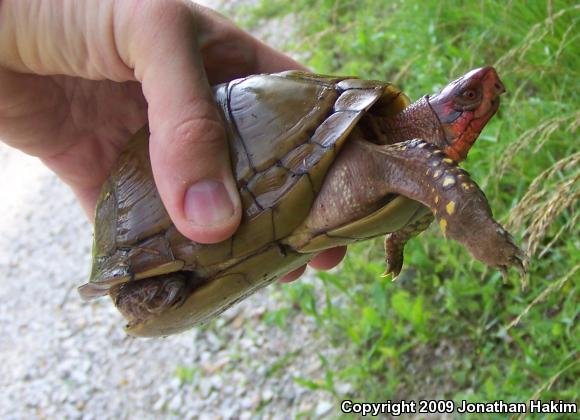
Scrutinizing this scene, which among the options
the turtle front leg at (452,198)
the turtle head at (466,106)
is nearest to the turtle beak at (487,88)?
the turtle head at (466,106)

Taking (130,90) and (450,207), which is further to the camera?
(130,90)

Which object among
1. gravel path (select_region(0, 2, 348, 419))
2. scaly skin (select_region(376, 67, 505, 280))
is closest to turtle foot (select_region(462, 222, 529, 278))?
scaly skin (select_region(376, 67, 505, 280))

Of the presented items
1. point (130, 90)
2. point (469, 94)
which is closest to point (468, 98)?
point (469, 94)

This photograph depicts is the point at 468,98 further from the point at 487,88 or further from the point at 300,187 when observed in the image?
the point at 300,187

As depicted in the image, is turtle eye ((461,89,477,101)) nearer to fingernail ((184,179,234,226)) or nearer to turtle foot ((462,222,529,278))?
turtle foot ((462,222,529,278))

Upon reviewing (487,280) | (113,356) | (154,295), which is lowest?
(113,356)

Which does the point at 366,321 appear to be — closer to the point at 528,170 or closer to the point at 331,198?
the point at 528,170

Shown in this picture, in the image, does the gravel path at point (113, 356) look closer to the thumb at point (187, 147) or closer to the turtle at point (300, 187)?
the turtle at point (300, 187)
